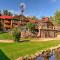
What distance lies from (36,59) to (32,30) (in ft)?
128

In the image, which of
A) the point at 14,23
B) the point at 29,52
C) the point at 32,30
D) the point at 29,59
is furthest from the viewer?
the point at 14,23

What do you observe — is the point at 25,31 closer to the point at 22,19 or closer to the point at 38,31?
the point at 38,31

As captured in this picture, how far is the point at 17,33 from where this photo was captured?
5712cm

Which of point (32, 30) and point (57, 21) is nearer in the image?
point (32, 30)

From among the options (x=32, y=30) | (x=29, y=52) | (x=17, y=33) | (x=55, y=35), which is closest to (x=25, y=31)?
(x=32, y=30)

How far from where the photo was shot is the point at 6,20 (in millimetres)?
99125

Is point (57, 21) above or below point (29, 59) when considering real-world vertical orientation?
above

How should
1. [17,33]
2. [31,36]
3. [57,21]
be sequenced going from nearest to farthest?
[17,33] → [31,36] → [57,21]

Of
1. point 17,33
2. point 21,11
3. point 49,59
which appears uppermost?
point 21,11

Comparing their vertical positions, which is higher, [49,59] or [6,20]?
[6,20]

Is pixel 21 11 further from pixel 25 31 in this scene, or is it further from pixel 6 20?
pixel 25 31

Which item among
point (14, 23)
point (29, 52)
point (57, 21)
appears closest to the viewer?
point (29, 52)

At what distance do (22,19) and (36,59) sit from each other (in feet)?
207

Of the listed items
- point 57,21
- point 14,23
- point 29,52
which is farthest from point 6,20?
point 29,52
